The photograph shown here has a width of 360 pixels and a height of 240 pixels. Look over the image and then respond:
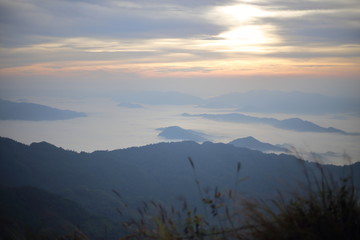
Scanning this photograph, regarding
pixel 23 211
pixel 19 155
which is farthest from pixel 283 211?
pixel 19 155

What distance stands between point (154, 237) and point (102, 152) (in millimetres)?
87325

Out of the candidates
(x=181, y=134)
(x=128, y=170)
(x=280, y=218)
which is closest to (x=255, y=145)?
(x=181, y=134)

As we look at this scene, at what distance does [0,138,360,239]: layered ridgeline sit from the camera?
61750mm

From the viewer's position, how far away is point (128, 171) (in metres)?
78.1

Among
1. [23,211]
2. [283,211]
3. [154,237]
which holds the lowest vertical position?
[23,211]

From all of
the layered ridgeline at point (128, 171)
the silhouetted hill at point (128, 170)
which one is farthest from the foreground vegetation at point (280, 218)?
the silhouetted hill at point (128, 170)

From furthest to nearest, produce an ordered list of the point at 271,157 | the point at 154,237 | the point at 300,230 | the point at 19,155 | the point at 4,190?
1. the point at 271,157
2. the point at 19,155
3. the point at 4,190
4. the point at 154,237
5. the point at 300,230

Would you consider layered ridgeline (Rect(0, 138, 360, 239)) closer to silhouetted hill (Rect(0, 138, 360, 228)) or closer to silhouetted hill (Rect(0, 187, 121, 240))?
silhouetted hill (Rect(0, 138, 360, 228))

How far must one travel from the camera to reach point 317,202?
9.76 feet

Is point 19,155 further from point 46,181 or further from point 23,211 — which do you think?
point 23,211

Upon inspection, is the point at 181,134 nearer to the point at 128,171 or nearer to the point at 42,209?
the point at 128,171

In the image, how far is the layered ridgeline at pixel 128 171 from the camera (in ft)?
203

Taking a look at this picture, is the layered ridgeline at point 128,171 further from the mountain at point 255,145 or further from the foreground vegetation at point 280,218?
the foreground vegetation at point 280,218

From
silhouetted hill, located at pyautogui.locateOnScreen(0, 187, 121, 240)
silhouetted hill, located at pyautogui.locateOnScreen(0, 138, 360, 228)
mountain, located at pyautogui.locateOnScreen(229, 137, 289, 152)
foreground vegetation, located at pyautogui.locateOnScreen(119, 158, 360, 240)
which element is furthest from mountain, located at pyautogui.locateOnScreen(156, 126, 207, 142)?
foreground vegetation, located at pyautogui.locateOnScreen(119, 158, 360, 240)
